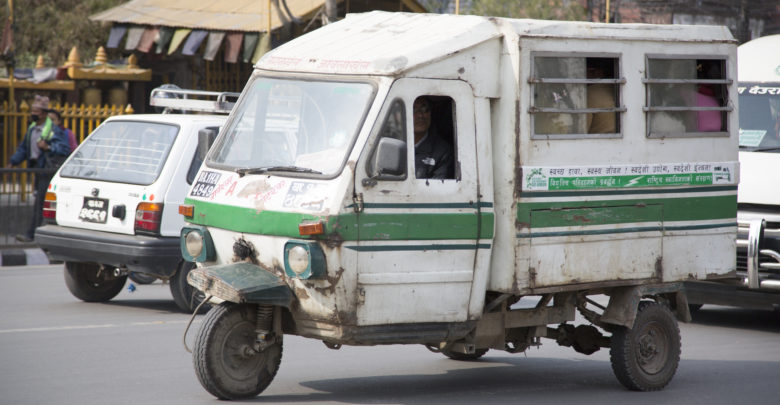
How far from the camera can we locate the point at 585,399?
296 inches

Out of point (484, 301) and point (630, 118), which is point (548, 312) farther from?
point (630, 118)

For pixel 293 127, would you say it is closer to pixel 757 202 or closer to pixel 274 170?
pixel 274 170

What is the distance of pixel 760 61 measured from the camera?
11602 millimetres

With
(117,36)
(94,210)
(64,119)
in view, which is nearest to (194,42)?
(117,36)

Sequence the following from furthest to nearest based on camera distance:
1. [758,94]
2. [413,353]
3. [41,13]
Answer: [41,13], [758,94], [413,353]

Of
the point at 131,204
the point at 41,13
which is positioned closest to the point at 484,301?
the point at 131,204

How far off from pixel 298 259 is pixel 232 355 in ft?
2.54

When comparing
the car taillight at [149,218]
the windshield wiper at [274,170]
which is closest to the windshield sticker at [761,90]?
the car taillight at [149,218]

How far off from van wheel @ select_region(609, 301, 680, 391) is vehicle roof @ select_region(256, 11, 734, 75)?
75.1 inches

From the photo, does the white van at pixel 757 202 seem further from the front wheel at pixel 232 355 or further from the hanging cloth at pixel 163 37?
the hanging cloth at pixel 163 37

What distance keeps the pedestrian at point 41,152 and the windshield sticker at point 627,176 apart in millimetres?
10288

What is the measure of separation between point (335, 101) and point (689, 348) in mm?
4359

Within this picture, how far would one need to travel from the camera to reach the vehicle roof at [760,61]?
11422mm

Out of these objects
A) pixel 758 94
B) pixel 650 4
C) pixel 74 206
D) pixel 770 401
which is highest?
pixel 650 4
